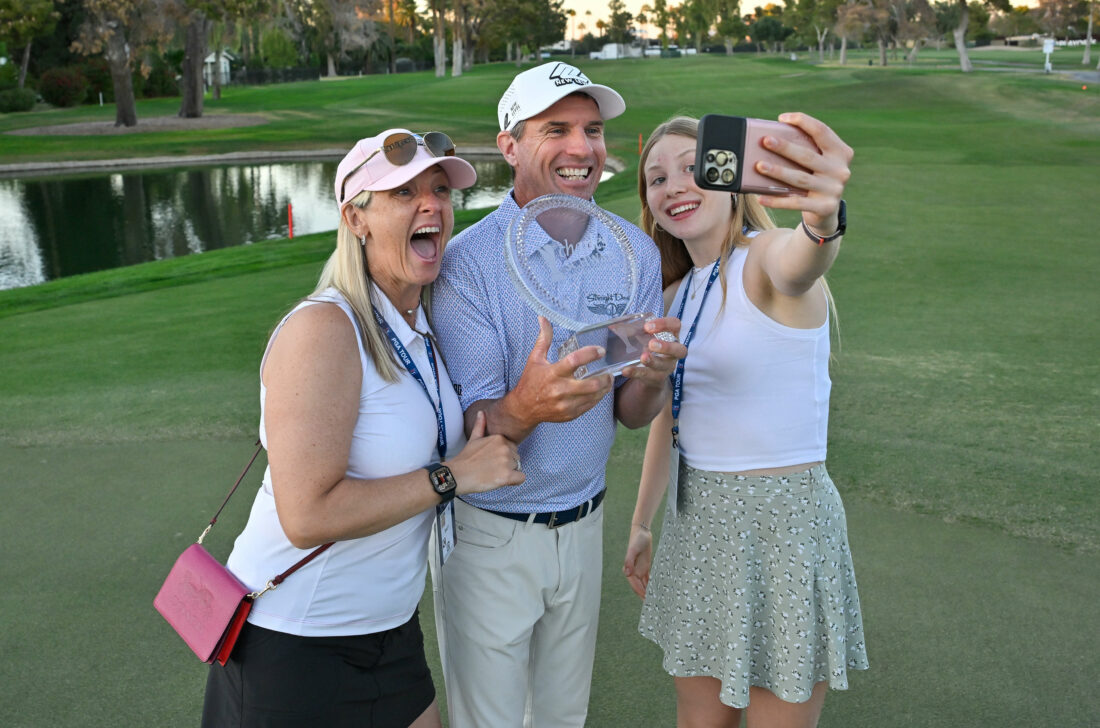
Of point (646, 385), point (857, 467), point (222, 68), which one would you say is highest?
point (222, 68)

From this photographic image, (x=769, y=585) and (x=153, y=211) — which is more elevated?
(x=769, y=585)

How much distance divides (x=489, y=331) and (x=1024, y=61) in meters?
61.0

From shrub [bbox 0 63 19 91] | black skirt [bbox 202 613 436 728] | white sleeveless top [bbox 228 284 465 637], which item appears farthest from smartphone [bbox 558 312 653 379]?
shrub [bbox 0 63 19 91]

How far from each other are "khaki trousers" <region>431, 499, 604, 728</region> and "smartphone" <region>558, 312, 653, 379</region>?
0.55m

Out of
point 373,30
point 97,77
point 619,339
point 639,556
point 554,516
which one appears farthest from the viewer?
point 373,30

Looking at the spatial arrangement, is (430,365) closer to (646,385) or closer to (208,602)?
(646,385)

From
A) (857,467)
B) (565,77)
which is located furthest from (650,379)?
(857,467)

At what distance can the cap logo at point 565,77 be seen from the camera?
240 cm

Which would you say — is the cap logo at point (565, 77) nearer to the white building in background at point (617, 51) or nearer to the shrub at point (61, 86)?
the shrub at point (61, 86)

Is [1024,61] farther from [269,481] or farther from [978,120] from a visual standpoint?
[269,481]

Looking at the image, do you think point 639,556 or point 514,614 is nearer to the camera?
point 514,614

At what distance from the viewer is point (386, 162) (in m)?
2.07

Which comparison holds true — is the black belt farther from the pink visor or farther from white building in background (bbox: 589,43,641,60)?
white building in background (bbox: 589,43,641,60)

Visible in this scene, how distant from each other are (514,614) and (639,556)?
589mm
